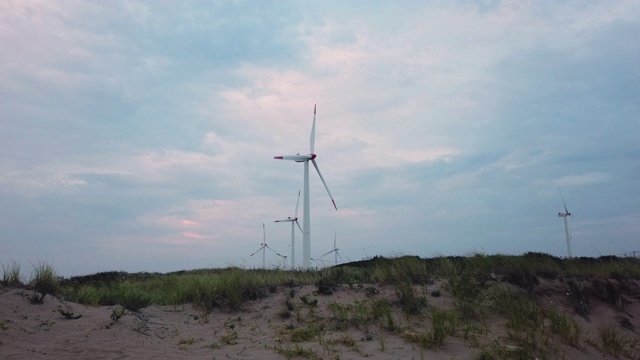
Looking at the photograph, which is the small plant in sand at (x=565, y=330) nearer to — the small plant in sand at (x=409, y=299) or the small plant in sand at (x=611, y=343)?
the small plant in sand at (x=611, y=343)

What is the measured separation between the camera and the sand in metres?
9.26

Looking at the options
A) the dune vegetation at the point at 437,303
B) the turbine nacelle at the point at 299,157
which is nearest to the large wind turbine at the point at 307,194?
the turbine nacelle at the point at 299,157

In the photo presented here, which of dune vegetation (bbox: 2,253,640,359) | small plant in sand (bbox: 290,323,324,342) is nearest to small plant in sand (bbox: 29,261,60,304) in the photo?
dune vegetation (bbox: 2,253,640,359)

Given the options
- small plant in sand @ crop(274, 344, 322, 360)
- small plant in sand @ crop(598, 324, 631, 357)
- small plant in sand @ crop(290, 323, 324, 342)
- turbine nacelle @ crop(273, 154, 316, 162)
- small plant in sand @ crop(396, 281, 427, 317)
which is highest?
turbine nacelle @ crop(273, 154, 316, 162)

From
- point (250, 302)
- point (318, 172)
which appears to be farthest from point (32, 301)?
point (318, 172)

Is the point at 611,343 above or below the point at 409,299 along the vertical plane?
below

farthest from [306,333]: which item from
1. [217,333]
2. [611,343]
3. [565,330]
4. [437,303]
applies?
[611,343]

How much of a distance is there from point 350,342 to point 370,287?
11.8 feet

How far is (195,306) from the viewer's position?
13023 mm

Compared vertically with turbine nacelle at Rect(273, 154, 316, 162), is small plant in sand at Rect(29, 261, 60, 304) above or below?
below

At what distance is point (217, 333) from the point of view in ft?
36.2

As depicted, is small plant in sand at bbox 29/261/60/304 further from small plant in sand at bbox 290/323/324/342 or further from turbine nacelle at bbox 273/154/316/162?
turbine nacelle at bbox 273/154/316/162

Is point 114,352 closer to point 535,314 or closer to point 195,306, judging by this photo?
point 195,306

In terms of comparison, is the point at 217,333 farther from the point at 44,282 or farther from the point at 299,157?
the point at 299,157
